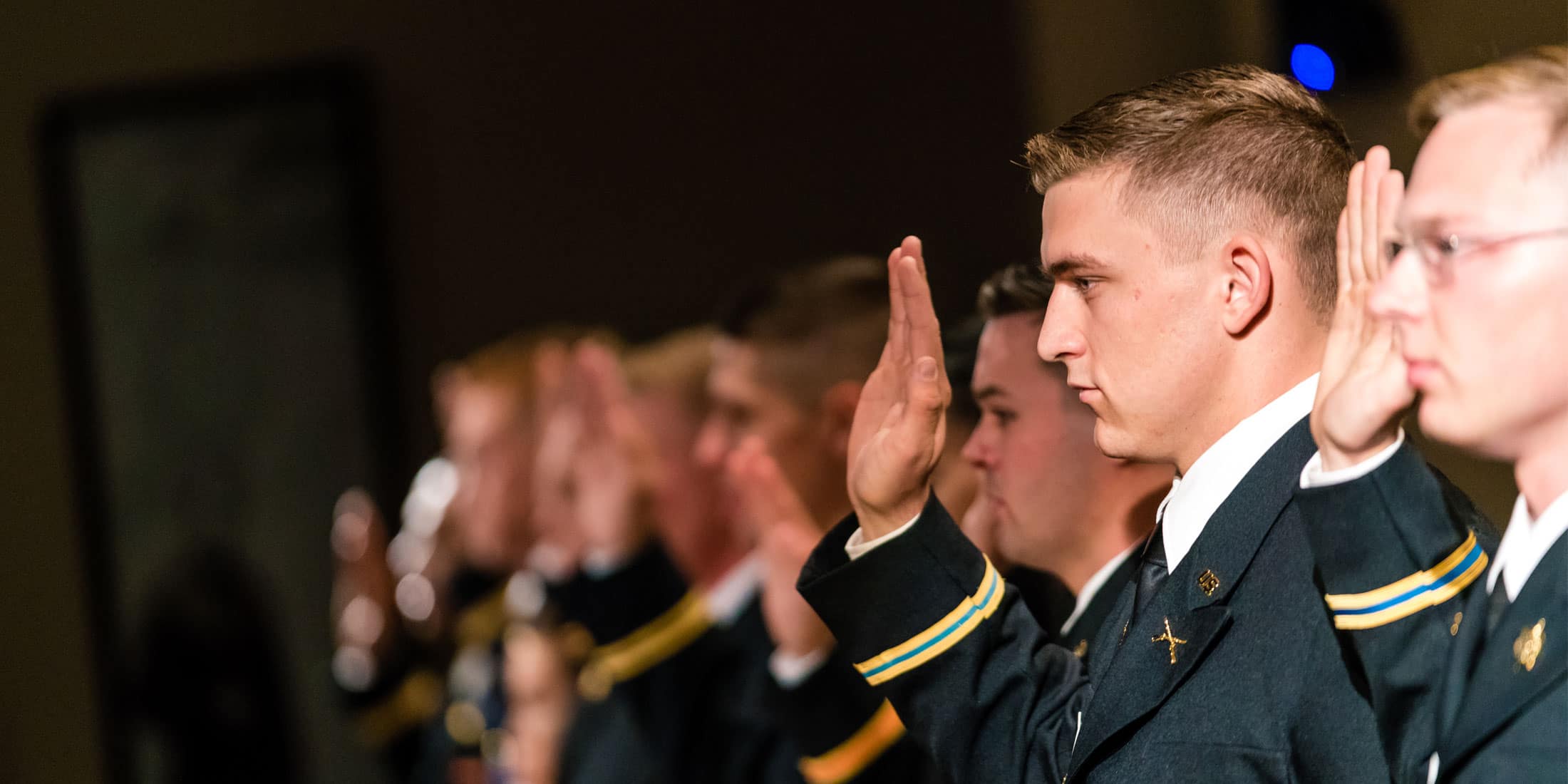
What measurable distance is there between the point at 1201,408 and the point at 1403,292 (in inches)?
12.0

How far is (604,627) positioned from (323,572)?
212cm

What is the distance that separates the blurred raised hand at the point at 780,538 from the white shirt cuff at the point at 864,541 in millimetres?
639

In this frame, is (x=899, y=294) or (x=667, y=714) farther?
(x=667, y=714)

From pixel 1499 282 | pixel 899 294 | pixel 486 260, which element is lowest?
pixel 486 260

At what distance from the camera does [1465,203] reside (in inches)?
38.1

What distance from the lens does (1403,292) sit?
99cm

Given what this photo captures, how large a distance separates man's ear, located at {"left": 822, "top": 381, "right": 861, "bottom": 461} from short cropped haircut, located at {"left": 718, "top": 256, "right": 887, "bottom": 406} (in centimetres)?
2

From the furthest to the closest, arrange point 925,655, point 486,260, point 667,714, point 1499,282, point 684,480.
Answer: point 486,260 < point 684,480 < point 667,714 < point 925,655 < point 1499,282

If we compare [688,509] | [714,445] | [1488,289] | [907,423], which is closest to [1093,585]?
[907,423]

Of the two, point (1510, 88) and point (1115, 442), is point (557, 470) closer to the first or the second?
point (1115, 442)

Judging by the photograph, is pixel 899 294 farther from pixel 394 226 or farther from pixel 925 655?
Result: pixel 394 226

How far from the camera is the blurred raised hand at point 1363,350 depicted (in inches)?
39.2

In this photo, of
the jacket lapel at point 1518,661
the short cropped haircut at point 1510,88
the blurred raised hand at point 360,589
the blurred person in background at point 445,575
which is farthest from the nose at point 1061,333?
the blurred raised hand at point 360,589

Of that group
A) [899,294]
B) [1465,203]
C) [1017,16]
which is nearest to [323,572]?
[1017,16]
